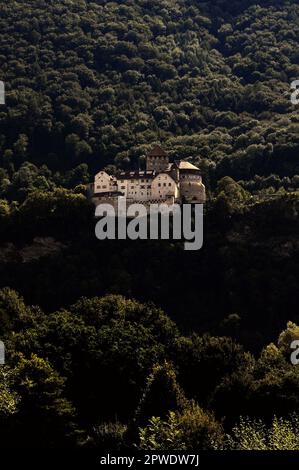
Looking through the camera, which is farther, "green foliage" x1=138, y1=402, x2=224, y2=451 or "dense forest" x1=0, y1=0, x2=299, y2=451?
"dense forest" x1=0, y1=0, x2=299, y2=451

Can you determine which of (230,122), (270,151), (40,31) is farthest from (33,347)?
(40,31)

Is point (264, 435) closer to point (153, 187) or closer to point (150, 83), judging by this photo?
point (153, 187)

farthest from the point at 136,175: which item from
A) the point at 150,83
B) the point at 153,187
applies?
the point at 150,83

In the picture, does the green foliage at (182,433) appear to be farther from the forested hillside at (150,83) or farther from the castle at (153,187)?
the forested hillside at (150,83)

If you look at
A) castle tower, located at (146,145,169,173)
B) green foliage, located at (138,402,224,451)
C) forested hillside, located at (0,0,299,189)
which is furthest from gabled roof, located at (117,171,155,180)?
green foliage, located at (138,402,224,451)

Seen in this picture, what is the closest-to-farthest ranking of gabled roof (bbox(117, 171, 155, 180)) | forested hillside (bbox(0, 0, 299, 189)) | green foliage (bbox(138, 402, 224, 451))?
green foliage (bbox(138, 402, 224, 451)) → gabled roof (bbox(117, 171, 155, 180)) → forested hillside (bbox(0, 0, 299, 189))

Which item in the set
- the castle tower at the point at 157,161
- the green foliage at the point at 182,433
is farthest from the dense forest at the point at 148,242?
the castle tower at the point at 157,161

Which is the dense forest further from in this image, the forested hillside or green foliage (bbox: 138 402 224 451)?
the forested hillside
